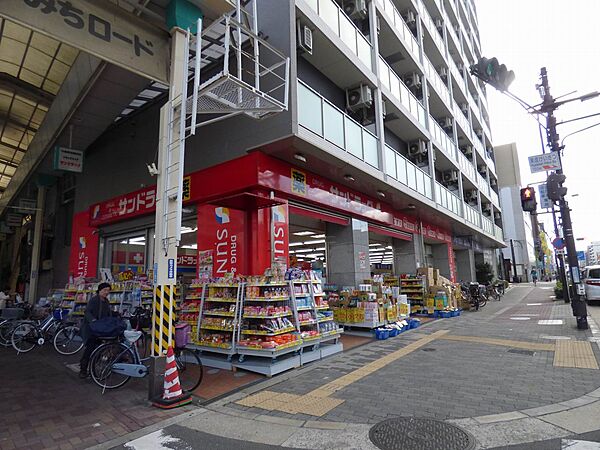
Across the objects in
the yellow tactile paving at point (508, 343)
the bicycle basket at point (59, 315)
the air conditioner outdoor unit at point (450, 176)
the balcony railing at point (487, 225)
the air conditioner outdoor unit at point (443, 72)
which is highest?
the air conditioner outdoor unit at point (443, 72)

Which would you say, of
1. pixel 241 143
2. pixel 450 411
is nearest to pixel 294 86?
pixel 241 143

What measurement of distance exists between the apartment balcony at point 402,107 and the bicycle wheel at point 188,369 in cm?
1025

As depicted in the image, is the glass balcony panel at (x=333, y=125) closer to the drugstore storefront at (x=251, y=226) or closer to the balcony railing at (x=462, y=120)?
the drugstore storefront at (x=251, y=226)

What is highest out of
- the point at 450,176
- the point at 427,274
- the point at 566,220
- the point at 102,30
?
the point at 450,176

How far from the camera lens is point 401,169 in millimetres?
13383

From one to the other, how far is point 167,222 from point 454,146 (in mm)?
18544

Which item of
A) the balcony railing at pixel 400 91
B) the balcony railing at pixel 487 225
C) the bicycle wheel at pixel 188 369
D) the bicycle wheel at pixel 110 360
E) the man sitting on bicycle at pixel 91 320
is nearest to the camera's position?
the bicycle wheel at pixel 188 369

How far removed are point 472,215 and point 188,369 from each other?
20386 mm

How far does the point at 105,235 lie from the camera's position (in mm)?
14375

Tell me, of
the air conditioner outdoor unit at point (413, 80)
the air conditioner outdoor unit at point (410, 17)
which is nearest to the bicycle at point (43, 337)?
the air conditioner outdoor unit at point (413, 80)

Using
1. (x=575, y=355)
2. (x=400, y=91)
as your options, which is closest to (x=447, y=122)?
(x=400, y=91)

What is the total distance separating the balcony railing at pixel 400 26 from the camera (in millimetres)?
13448

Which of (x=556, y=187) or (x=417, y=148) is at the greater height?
(x=417, y=148)

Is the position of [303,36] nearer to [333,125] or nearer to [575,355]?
[333,125]
